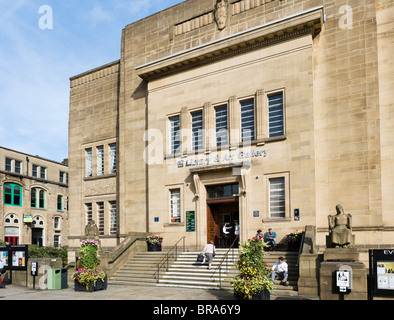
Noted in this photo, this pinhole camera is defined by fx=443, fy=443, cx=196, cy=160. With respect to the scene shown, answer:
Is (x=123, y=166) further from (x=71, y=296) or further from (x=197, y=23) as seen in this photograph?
(x=71, y=296)

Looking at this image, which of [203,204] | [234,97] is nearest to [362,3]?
[234,97]

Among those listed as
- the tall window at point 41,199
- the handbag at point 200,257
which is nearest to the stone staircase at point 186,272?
the handbag at point 200,257

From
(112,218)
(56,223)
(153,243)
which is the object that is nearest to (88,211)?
(112,218)

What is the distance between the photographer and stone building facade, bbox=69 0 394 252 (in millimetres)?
20984

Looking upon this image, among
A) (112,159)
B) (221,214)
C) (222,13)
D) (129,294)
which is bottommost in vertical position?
(129,294)

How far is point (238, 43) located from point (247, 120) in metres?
4.21

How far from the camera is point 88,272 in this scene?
739 inches

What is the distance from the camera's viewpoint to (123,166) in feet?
96.4

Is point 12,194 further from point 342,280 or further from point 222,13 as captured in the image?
point 342,280

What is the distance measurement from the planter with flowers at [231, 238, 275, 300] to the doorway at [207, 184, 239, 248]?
9.51 meters

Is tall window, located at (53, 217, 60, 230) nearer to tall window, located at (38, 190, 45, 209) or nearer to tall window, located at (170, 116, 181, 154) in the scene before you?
tall window, located at (38, 190, 45, 209)

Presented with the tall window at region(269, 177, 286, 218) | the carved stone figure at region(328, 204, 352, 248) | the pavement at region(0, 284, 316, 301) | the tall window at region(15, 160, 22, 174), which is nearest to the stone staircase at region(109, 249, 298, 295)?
the pavement at region(0, 284, 316, 301)

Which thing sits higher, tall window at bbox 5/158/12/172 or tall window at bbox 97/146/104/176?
tall window at bbox 5/158/12/172

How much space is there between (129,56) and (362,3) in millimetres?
15517
